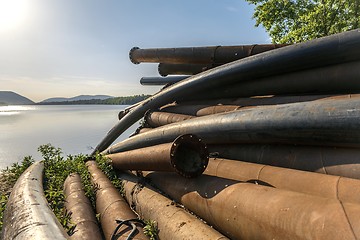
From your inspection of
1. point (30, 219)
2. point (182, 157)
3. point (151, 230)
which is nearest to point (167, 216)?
point (151, 230)

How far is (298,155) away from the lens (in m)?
4.94


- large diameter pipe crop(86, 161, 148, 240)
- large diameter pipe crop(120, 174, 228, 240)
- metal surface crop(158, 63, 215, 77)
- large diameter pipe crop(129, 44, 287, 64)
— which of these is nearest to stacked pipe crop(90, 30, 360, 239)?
large diameter pipe crop(120, 174, 228, 240)

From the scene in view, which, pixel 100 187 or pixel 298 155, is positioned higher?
pixel 298 155

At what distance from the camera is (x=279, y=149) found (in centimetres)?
534

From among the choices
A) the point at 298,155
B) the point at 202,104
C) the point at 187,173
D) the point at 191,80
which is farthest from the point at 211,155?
the point at 191,80

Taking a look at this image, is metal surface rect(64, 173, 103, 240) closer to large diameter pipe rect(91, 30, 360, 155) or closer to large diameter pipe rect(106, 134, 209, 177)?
large diameter pipe rect(106, 134, 209, 177)

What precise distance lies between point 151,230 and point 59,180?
5857 millimetres

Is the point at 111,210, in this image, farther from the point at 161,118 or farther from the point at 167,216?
the point at 161,118

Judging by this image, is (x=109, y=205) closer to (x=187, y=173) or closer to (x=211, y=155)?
(x=187, y=173)

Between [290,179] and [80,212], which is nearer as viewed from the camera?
[290,179]

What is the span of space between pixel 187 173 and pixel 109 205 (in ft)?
7.72

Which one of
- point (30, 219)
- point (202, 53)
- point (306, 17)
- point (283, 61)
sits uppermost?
point (306, 17)

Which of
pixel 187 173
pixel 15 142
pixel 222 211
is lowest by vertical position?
pixel 15 142

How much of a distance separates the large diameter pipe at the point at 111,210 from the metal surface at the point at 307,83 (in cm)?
503
